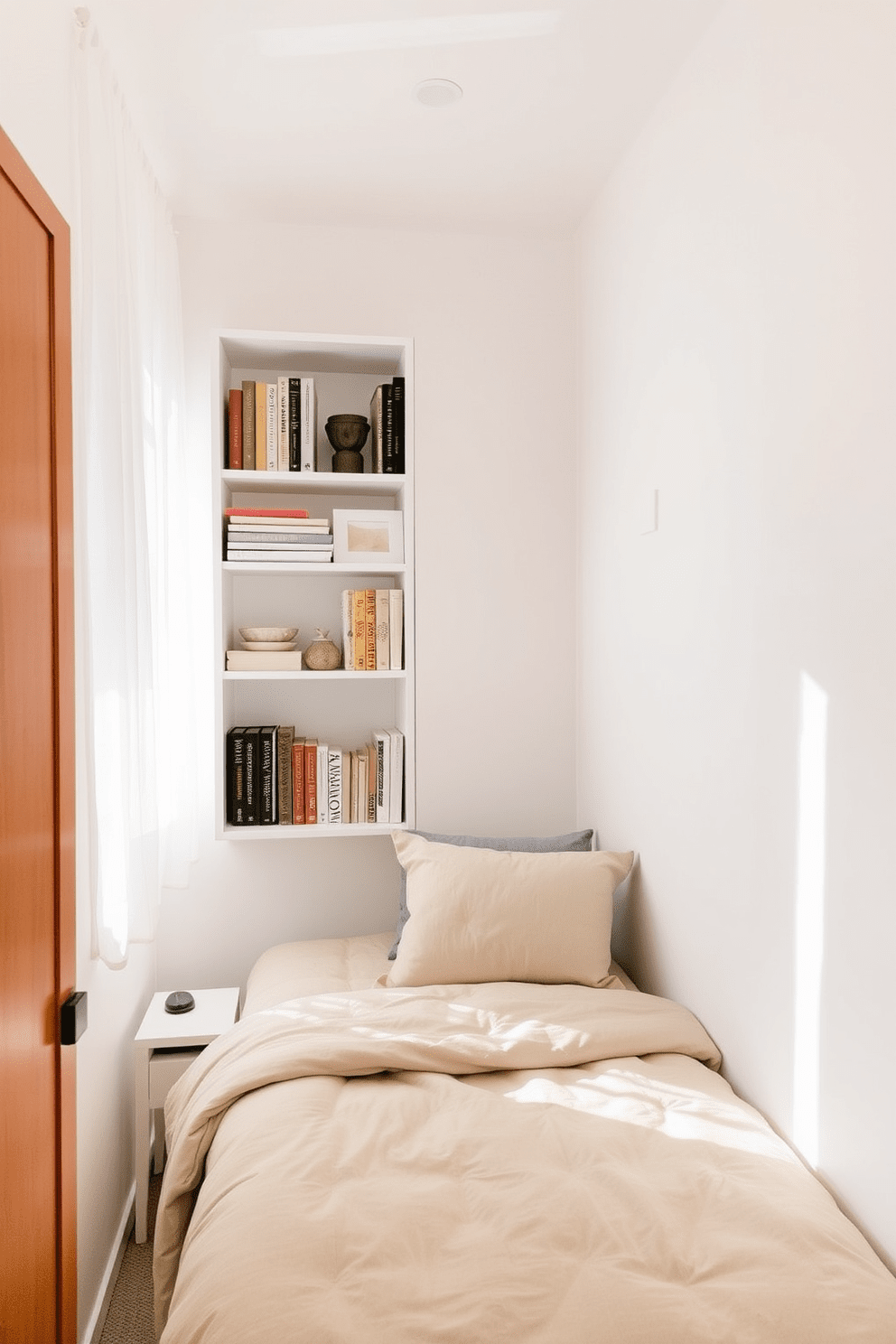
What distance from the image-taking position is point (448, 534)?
2.80m

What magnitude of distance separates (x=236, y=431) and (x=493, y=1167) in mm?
1973

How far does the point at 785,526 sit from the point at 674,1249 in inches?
45.9

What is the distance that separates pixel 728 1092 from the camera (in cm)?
175

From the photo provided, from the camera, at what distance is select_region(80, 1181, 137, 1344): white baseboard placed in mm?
1851

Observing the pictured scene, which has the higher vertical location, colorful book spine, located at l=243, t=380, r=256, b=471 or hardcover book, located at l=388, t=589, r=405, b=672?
colorful book spine, located at l=243, t=380, r=256, b=471

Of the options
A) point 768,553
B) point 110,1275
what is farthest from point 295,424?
point 110,1275

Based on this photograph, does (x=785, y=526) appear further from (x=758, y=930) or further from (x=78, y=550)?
(x=78, y=550)

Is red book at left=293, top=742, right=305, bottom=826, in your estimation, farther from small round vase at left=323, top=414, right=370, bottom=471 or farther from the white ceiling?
the white ceiling

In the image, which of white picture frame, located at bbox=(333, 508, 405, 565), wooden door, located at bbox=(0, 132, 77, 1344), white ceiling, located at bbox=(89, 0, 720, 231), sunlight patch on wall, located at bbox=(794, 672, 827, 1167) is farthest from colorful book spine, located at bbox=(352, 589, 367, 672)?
sunlight patch on wall, located at bbox=(794, 672, 827, 1167)

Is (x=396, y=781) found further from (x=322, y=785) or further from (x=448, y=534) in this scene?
(x=448, y=534)

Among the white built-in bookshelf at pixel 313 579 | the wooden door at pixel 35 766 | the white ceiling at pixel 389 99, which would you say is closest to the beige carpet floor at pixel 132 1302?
the wooden door at pixel 35 766

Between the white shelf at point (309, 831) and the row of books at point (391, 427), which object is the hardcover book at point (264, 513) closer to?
the row of books at point (391, 427)

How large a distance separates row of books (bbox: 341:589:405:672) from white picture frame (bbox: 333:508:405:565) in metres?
0.10

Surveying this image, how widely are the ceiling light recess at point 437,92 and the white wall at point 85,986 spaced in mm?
783
